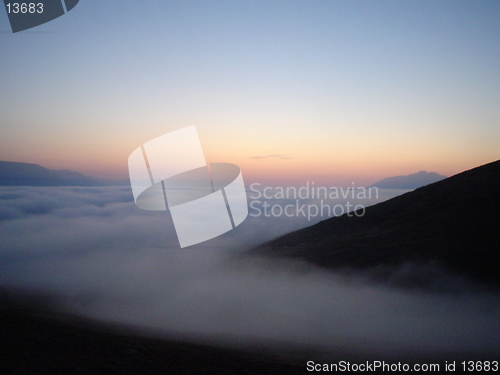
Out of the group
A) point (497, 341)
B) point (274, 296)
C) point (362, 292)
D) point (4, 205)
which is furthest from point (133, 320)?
point (4, 205)

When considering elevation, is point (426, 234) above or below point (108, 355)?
below

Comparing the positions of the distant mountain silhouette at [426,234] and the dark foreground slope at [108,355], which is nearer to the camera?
the dark foreground slope at [108,355]

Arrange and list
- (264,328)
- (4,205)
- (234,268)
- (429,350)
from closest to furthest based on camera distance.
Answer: (429,350) → (264,328) → (234,268) → (4,205)

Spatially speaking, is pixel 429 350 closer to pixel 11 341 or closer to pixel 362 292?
pixel 362 292

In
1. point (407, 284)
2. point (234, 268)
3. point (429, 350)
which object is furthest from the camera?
point (234, 268)

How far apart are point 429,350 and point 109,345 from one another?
19759 millimetres

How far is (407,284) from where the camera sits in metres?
29.7

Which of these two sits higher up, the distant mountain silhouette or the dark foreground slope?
the dark foreground slope

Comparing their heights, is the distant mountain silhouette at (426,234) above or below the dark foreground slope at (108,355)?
below

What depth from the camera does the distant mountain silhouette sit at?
31031mm

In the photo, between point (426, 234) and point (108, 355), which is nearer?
point (108, 355)

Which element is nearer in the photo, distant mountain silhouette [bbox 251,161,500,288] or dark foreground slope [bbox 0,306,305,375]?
dark foreground slope [bbox 0,306,305,375]

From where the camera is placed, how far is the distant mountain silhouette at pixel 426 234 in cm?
3103

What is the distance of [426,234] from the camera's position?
39.0 m
